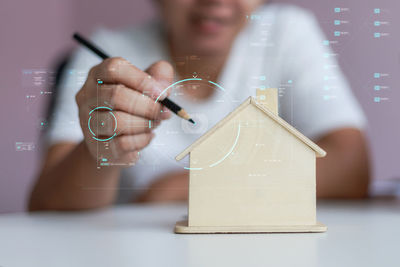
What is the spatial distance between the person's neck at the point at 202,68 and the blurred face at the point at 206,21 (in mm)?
32

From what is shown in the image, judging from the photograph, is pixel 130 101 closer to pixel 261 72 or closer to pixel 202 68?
pixel 202 68

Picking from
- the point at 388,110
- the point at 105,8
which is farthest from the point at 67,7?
the point at 388,110

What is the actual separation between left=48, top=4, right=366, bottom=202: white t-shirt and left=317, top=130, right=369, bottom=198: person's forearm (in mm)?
Answer: 34

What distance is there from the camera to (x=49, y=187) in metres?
0.79

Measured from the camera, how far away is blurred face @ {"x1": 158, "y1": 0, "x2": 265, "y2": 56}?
2.63ft

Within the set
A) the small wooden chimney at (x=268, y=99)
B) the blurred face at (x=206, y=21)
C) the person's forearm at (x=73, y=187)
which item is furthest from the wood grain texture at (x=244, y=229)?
the blurred face at (x=206, y=21)

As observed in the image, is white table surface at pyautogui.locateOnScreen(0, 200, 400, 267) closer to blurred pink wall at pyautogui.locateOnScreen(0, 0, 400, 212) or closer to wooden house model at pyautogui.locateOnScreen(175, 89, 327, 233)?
wooden house model at pyautogui.locateOnScreen(175, 89, 327, 233)

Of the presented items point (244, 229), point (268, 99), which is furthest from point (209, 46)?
point (244, 229)

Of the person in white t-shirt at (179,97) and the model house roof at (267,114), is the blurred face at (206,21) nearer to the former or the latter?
the person in white t-shirt at (179,97)

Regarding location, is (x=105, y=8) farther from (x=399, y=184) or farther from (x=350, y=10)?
(x=399, y=184)

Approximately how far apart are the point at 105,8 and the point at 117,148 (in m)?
0.34

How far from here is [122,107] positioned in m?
0.63

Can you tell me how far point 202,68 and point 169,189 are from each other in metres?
0.28

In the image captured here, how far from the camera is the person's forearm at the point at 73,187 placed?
74 cm
